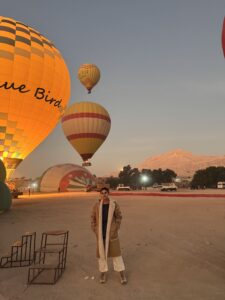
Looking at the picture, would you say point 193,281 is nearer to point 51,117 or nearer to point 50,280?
point 50,280

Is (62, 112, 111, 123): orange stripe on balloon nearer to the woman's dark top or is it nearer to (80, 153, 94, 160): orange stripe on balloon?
(80, 153, 94, 160): orange stripe on balloon

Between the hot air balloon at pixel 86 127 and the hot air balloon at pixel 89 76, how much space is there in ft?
19.8

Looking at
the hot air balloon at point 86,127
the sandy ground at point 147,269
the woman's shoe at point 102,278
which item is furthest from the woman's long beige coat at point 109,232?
the hot air balloon at point 86,127

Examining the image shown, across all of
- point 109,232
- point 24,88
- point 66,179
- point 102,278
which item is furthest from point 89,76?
point 102,278

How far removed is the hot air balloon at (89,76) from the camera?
4734 cm

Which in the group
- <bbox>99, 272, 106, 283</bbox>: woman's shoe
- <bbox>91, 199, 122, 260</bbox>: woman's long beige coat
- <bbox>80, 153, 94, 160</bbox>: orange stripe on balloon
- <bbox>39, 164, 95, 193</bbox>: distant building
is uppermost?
<bbox>80, 153, 94, 160</bbox>: orange stripe on balloon

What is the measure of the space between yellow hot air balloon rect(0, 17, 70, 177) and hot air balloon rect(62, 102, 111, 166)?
8439 millimetres

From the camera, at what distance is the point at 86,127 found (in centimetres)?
4025

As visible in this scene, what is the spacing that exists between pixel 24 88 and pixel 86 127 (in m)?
13.6

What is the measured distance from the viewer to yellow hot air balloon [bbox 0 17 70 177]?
88.3ft

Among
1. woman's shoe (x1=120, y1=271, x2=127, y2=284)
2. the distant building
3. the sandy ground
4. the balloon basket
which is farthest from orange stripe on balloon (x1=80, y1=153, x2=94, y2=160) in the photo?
woman's shoe (x1=120, y1=271, x2=127, y2=284)

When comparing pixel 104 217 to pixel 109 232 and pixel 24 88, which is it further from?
pixel 24 88

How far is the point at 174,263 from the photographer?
7074 millimetres

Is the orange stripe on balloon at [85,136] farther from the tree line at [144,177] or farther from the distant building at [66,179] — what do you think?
the tree line at [144,177]
